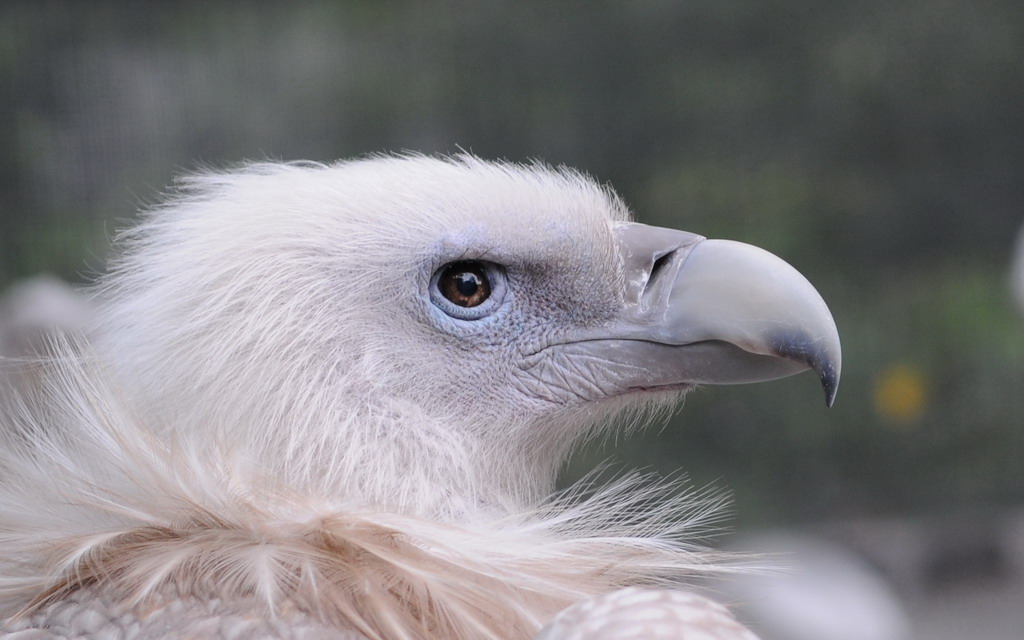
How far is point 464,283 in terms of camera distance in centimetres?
123

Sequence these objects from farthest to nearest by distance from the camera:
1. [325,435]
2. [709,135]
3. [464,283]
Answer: [709,135]
[464,283]
[325,435]

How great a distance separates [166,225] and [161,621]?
0.54m

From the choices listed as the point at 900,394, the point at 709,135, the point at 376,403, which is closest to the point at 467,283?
the point at 376,403

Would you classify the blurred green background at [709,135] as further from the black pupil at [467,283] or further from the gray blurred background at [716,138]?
the black pupil at [467,283]

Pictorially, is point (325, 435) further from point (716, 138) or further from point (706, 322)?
point (716, 138)

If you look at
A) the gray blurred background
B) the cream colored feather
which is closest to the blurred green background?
the gray blurred background

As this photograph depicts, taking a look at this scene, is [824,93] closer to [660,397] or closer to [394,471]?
[660,397]

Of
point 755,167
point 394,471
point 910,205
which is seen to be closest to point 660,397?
point 394,471

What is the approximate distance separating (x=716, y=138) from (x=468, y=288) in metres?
2.80

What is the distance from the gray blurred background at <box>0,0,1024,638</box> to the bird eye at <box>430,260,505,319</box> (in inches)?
92.0

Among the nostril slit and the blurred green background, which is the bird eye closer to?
the nostril slit

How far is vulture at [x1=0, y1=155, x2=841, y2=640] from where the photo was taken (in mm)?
971

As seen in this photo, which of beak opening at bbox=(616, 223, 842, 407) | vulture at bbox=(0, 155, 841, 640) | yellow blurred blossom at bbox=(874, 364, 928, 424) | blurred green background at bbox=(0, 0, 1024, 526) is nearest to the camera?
vulture at bbox=(0, 155, 841, 640)

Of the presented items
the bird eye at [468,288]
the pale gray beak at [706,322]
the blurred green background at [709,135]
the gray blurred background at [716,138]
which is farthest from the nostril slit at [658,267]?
the blurred green background at [709,135]
